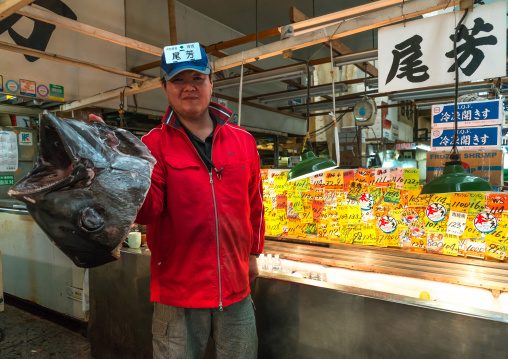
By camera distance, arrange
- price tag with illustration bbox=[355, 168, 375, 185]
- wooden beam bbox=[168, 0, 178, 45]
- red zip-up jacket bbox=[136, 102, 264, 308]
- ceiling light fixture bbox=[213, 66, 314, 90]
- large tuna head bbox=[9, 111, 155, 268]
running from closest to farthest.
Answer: large tuna head bbox=[9, 111, 155, 268]
red zip-up jacket bbox=[136, 102, 264, 308]
price tag with illustration bbox=[355, 168, 375, 185]
ceiling light fixture bbox=[213, 66, 314, 90]
wooden beam bbox=[168, 0, 178, 45]

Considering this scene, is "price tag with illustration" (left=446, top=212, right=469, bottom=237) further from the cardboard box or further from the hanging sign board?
the hanging sign board

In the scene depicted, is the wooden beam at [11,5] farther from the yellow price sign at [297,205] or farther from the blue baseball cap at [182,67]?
the yellow price sign at [297,205]

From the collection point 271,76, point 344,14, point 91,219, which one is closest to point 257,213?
point 91,219

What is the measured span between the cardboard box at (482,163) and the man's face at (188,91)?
9.31 feet

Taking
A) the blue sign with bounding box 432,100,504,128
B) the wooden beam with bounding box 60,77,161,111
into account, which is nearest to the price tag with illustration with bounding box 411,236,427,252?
the blue sign with bounding box 432,100,504,128

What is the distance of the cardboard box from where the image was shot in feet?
10.8

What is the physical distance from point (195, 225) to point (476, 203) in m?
2.76

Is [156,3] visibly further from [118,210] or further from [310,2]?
[118,210]

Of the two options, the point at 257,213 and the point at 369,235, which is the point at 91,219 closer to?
the point at 257,213

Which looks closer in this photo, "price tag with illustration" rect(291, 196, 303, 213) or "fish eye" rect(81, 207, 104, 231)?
"fish eye" rect(81, 207, 104, 231)

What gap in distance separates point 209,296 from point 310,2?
22.9 ft

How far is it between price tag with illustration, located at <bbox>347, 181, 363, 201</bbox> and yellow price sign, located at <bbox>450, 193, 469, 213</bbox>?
902 millimetres

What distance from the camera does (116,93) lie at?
4.39 m

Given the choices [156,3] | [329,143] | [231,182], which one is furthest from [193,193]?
[329,143]
